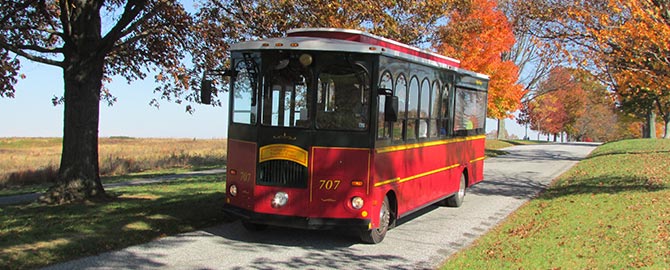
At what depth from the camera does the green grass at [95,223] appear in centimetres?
733

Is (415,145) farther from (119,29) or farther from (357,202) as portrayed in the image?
(119,29)

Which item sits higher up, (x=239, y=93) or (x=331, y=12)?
(x=331, y=12)

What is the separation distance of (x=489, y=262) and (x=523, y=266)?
409 mm

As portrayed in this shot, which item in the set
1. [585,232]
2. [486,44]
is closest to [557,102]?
[486,44]

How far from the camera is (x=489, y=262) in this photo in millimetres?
7262

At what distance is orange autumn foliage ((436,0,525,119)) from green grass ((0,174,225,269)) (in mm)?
11184

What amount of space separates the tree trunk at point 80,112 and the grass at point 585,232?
7.59 metres

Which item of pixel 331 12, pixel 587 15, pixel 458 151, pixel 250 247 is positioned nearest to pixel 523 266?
pixel 250 247

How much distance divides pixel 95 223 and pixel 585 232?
7.43 m

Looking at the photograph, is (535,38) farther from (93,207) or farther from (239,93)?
(93,207)

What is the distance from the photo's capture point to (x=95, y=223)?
9.12 metres

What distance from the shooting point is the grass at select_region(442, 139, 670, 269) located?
23.6ft

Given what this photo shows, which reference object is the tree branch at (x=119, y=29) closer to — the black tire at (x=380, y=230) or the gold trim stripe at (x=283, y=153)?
the gold trim stripe at (x=283, y=153)

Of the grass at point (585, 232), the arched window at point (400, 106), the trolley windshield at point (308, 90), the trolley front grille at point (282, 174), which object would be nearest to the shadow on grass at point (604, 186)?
the grass at point (585, 232)
